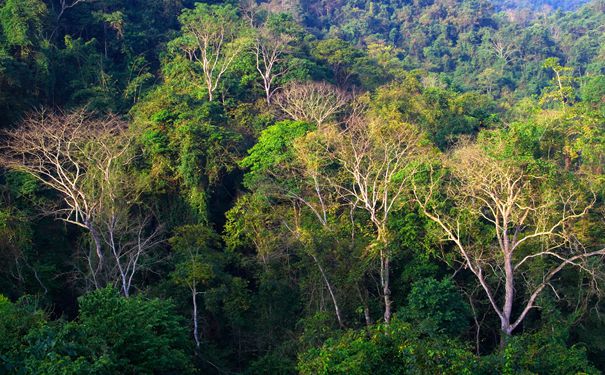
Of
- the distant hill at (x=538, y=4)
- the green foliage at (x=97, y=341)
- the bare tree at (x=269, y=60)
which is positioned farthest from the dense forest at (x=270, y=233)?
the distant hill at (x=538, y=4)

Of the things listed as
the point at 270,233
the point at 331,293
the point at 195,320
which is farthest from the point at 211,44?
the point at 331,293

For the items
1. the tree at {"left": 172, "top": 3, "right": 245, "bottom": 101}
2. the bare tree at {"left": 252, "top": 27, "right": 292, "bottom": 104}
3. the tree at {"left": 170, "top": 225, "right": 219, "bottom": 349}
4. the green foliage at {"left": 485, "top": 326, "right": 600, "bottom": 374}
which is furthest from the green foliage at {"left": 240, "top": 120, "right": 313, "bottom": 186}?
the green foliage at {"left": 485, "top": 326, "right": 600, "bottom": 374}

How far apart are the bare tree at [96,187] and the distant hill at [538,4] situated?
107 m

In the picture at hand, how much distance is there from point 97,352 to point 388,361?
4773 millimetres

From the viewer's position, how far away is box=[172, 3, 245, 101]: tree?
86.9 feet

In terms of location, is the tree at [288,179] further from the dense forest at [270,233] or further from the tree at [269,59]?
the tree at [269,59]

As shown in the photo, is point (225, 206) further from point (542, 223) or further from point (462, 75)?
point (462, 75)

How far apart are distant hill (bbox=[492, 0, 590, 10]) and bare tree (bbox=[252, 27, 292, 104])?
9454cm

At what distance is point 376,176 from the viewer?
16453 millimetres

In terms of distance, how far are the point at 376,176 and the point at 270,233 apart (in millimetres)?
3578

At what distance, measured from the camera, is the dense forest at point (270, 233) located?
1136 cm

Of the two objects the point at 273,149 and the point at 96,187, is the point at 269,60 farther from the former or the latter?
the point at 96,187

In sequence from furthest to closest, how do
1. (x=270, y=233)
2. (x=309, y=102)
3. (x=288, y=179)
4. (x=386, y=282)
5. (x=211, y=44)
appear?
(x=211, y=44)
(x=309, y=102)
(x=288, y=179)
(x=270, y=233)
(x=386, y=282)

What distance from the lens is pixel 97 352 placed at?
10.1 m
